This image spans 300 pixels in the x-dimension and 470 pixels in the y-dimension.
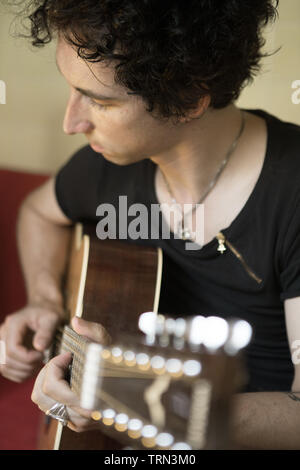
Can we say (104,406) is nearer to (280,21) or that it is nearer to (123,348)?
(123,348)

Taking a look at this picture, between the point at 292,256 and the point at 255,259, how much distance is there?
7cm

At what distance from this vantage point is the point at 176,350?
23.1 inches

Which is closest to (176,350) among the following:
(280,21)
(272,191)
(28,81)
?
(272,191)

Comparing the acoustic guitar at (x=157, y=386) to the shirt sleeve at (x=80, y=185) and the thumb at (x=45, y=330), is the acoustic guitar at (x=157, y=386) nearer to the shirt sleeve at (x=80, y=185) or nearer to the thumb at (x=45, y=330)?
the thumb at (x=45, y=330)

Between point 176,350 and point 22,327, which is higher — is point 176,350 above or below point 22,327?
above

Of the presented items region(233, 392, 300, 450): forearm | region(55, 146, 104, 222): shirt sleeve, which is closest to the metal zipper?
region(233, 392, 300, 450): forearm

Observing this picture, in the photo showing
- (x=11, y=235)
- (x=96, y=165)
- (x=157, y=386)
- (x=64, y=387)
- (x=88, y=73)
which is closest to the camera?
(x=157, y=386)

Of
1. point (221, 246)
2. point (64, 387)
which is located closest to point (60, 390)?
point (64, 387)

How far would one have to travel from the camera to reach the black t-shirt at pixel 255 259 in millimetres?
869

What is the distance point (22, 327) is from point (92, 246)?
21cm

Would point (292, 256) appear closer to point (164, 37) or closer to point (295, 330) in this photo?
point (295, 330)

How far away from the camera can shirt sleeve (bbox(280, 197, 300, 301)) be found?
2.74 ft

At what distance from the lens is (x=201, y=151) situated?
956 mm

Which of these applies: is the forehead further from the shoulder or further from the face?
the shoulder
